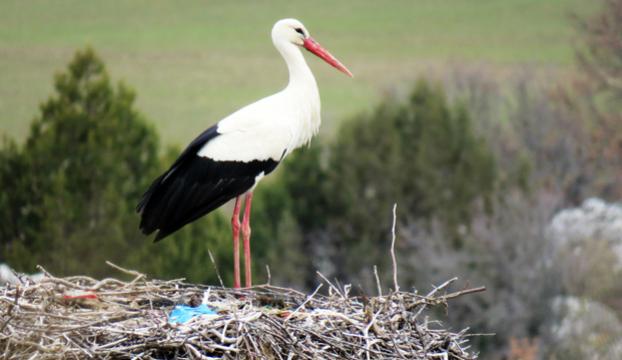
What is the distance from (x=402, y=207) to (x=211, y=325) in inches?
1369

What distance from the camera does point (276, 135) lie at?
421 inches

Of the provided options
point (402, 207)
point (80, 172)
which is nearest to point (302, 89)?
point (80, 172)

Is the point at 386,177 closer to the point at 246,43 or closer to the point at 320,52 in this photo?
the point at 246,43

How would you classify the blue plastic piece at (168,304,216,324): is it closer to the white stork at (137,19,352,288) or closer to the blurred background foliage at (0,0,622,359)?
the white stork at (137,19,352,288)

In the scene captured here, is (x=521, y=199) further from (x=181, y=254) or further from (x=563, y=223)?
(x=181, y=254)

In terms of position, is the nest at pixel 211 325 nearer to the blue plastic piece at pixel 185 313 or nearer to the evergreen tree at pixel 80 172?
the blue plastic piece at pixel 185 313

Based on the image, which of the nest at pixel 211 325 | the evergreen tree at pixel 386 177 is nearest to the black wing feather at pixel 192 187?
the nest at pixel 211 325

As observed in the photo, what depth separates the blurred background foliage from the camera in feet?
105

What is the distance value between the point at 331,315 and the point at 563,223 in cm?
2984

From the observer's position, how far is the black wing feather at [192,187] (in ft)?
33.9

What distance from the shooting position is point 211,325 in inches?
305

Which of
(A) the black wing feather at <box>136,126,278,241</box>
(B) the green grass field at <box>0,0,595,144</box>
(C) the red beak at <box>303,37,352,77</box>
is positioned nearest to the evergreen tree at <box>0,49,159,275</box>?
(B) the green grass field at <box>0,0,595,144</box>

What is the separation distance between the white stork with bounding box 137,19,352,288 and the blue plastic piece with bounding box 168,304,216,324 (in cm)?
203

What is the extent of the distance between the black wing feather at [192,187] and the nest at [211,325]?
135 centimetres
